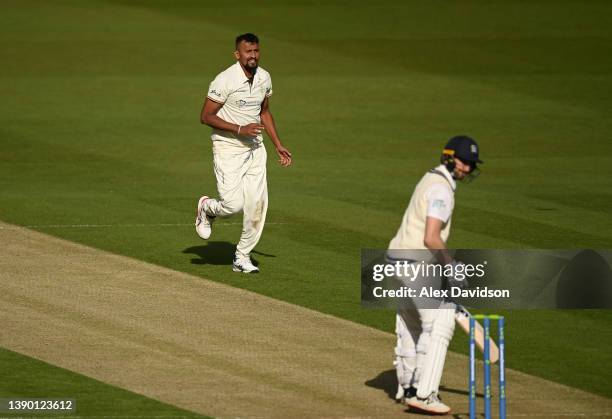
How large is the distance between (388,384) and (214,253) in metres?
5.24

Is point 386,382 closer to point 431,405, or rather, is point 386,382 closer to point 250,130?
point 431,405

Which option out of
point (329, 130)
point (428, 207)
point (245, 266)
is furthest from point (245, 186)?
point (329, 130)

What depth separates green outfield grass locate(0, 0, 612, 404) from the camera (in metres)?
15.2

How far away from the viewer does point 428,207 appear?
949cm

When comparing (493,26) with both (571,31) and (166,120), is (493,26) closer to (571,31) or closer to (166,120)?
(571,31)

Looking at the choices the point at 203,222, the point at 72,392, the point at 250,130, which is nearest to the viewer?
the point at 72,392

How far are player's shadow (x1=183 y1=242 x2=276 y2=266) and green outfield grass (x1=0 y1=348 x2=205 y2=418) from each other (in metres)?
4.12

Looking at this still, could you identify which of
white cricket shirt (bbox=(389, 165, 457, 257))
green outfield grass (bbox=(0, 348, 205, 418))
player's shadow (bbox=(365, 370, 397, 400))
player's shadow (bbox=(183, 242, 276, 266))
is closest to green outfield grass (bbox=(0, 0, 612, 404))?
player's shadow (bbox=(183, 242, 276, 266))

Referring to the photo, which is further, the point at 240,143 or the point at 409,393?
the point at 240,143

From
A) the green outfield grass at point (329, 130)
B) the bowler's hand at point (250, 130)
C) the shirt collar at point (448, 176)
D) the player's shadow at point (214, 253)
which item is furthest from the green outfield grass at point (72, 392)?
the player's shadow at point (214, 253)

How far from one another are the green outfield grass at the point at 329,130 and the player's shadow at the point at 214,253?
55 mm

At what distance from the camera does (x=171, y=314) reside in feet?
40.9

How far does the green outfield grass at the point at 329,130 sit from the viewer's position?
15172mm

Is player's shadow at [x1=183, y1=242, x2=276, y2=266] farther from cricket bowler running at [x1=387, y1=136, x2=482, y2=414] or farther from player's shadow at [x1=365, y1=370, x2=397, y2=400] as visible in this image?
cricket bowler running at [x1=387, y1=136, x2=482, y2=414]
